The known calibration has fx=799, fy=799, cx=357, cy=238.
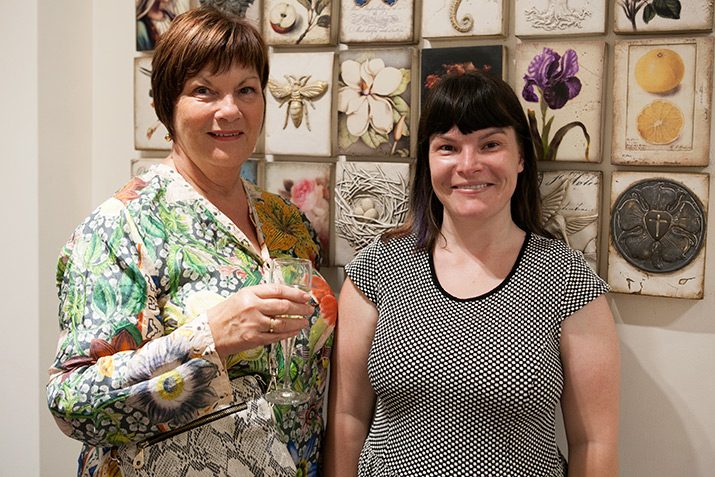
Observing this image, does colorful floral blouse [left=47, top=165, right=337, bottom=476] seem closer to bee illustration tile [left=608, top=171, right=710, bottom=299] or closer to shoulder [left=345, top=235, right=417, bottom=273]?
shoulder [left=345, top=235, right=417, bottom=273]

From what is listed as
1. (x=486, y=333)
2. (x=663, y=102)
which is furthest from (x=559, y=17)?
(x=486, y=333)

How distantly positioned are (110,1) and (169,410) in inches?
54.3

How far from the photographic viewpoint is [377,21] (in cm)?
196

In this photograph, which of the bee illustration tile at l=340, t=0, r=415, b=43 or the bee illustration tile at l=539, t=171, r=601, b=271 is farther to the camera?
the bee illustration tile at l=340, t=0, r=415, b=43

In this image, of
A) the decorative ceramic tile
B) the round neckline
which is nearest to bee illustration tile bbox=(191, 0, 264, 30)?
the decorative ceramic tile

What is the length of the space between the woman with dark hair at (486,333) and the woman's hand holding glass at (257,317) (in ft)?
1.05

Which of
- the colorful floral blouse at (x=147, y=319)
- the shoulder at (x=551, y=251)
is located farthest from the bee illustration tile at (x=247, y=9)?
the shoulder at (x=551, y=251)

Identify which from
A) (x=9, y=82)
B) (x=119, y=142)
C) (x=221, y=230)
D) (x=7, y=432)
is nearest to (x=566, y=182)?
(x=221, y=230)

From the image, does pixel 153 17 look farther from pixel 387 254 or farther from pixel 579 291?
pixel 579 291

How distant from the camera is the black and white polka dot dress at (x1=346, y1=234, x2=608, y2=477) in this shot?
1.58 m

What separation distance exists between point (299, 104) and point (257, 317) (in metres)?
0.82

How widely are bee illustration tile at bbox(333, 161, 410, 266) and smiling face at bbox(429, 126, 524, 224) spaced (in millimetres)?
306

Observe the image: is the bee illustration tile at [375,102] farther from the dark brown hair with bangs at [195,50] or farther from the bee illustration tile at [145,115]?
the bee illustration tile at [145,115]

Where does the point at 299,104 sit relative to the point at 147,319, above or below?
above
